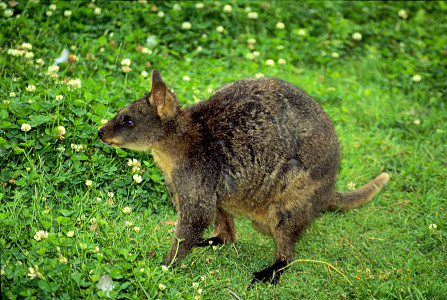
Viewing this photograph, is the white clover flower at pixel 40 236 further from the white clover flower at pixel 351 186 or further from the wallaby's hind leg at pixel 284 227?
the white clover flower at pixel 351 186

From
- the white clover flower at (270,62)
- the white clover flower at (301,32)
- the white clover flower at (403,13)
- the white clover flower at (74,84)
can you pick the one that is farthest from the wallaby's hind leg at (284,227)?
the white clover flower at (403,13)

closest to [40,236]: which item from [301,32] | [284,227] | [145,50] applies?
[284,227]

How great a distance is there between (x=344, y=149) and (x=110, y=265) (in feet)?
11.7

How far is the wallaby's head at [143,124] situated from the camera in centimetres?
454

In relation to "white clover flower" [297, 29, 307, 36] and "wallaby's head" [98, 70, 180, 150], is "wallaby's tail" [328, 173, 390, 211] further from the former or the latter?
"white clover flower" [297, 29, 307, 36]

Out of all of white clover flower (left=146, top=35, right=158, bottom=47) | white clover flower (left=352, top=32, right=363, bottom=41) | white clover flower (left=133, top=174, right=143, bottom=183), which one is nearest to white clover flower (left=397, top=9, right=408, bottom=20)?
white clover flower (left=352, top=32, right=363, bottom=41)

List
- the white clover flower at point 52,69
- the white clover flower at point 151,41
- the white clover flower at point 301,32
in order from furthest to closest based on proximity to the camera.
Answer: the white clover flower at point 301,32, the white clover flower at point 151,41, the white clover flower at point 52,69

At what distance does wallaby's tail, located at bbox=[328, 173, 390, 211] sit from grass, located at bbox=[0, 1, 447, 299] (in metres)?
0.14

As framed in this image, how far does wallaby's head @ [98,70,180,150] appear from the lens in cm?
454

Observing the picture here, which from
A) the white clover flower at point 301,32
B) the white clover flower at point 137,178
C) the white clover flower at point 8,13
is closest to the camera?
the white clover flower at point 137,178

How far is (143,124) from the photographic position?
4.54m

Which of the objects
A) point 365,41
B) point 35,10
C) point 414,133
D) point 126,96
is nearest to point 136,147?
point 126,96

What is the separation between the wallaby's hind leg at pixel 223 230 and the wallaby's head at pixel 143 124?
1044mm

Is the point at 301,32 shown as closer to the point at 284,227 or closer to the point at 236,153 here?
the point at 236,153
